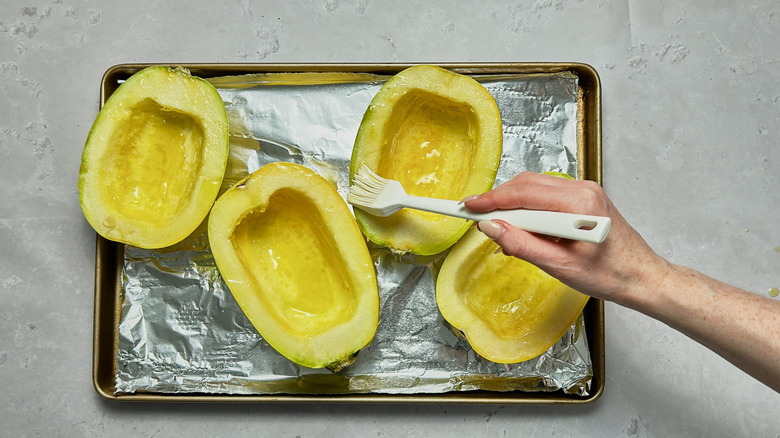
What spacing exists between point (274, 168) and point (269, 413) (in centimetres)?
78

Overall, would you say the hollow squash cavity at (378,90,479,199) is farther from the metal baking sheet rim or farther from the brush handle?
the brush handle

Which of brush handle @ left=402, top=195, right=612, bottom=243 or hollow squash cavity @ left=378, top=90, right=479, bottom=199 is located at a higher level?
brush handle @ left=402, top=195, right=612, bottom=243

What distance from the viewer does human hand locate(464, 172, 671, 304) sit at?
4.30ft

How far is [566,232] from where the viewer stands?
124 centimetres

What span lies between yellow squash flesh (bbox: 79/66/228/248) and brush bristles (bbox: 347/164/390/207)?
38cm

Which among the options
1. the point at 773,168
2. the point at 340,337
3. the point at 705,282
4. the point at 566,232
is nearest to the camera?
the point at 566,232

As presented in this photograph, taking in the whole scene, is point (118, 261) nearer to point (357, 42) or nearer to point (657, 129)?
point (357, 42)

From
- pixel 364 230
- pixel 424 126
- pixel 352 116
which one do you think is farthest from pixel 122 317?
pixel 424 126

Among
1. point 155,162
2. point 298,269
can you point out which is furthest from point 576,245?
point 155,162

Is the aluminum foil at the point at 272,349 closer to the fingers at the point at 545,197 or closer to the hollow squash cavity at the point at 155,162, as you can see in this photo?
the hollow squash cavity at the point at 155,162

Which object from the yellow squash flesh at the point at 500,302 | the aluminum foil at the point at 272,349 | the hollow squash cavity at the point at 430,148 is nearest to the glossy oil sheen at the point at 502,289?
the yellow squash flesh at the point at 500,302

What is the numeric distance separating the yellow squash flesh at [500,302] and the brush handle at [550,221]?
0.26m

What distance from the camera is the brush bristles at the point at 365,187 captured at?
5.12ft

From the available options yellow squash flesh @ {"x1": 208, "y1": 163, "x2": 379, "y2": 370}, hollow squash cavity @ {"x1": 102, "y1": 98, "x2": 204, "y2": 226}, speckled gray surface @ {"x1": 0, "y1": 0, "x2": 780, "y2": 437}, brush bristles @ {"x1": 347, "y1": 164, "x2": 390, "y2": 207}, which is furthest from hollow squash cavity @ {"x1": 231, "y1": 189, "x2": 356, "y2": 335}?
speckled gray surface @ {"x1": 0, "y1": 0, "x2": 780, "y2": 437}
